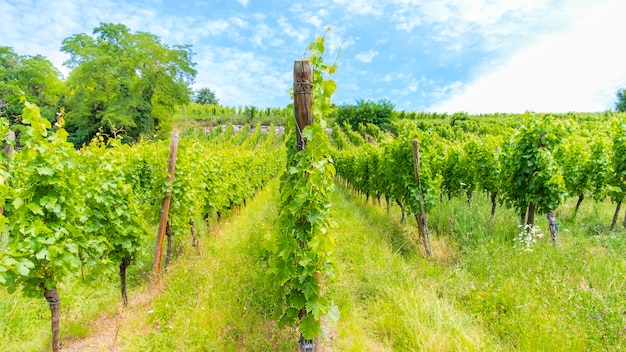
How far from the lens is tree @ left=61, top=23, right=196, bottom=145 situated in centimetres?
3397

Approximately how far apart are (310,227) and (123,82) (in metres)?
37.6

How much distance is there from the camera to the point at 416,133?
7152 mm

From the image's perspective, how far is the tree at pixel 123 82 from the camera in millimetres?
33969

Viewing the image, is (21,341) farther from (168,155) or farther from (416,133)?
(416,133)

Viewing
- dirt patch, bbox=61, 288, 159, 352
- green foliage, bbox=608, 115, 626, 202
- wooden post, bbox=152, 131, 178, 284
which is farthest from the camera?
green foliage, bbox=608, 115, 626, 202

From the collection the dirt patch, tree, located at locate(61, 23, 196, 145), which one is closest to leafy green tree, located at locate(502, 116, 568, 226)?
the dirt patch

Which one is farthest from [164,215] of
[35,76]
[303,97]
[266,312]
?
[35,76]

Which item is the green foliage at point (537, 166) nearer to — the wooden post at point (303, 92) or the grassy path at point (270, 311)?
the grassy path at point (270, 311)

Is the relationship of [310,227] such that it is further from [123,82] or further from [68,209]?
[123,82]

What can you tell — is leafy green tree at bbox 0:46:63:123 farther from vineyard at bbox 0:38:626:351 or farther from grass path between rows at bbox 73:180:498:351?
grass path between rows at bbox 73:180:498:351

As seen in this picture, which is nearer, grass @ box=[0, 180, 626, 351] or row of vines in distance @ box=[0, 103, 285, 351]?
row of vines in distance @ box=[0, 103, 285, 351]

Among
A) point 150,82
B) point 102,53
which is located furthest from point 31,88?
point 150,82

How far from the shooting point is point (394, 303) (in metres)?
4.08

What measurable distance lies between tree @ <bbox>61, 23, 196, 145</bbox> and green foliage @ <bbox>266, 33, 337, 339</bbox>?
33.3 meters
